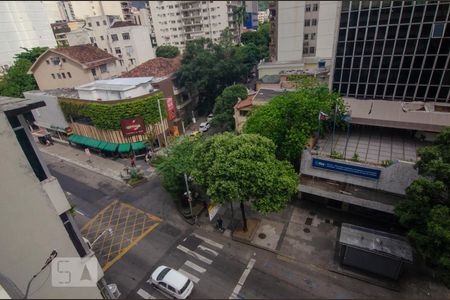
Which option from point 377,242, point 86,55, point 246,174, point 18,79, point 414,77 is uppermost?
point 86,55

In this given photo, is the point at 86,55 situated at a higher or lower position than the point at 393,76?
higher

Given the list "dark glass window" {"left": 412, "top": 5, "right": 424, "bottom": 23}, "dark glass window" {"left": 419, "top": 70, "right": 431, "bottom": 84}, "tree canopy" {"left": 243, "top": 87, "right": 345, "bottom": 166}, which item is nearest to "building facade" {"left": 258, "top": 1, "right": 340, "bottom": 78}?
"tree canopy" {"left": 243, "top": 87, "right": 345, "bottom": 166}

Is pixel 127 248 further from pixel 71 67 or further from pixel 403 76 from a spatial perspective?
pixel 71 67

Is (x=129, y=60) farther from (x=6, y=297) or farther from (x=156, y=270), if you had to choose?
(x=6, y=297)

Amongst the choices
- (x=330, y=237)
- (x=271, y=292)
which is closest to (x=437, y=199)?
(x=330, y=237)

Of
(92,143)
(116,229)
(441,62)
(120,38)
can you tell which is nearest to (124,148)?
(92,143)

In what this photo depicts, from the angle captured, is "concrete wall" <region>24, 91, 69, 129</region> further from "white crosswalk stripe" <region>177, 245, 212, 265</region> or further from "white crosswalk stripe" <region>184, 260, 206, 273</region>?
"white crosswalk stripe" <region>184, 260, 206, 273</region>
